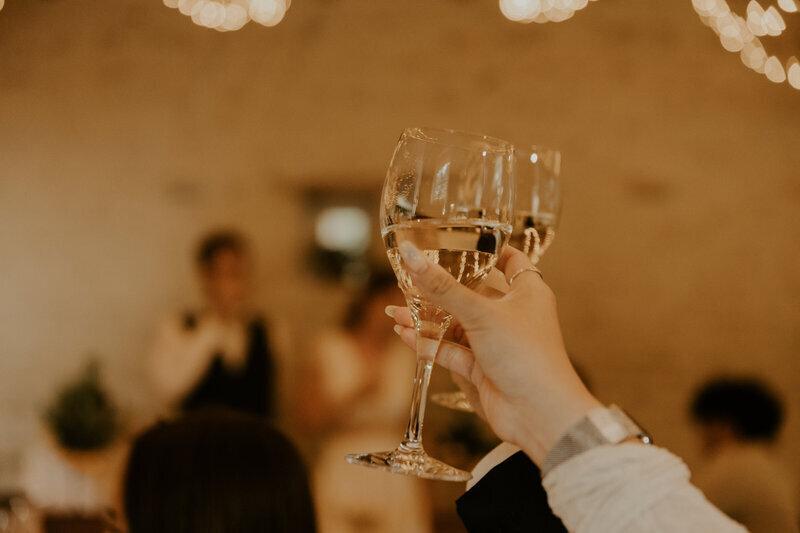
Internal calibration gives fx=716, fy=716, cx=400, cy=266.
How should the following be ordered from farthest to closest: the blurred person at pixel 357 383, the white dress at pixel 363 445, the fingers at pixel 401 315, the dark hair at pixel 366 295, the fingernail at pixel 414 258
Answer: the dark hair at pixel 366 295 < the blurred person at pixel 357 383 < the white dress at pixel 363 445 < the fingers at pixel 401 315 < the fingernail at pixel 414 258

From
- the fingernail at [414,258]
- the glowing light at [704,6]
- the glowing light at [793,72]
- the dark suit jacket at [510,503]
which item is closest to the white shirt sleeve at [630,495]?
the dark suit jacket at [510,503]

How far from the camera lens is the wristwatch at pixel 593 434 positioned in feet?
2.05

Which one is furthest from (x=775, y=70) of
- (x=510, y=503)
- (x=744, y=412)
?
(x=510, y=503)

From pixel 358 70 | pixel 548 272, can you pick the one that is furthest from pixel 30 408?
pixel 548 272

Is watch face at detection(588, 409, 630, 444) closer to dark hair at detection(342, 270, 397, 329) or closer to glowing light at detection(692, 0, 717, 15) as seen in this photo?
dark hair at detection(342, 270, 397, 329)

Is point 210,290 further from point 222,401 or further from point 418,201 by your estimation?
point 418,201

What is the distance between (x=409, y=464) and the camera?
2.11 feet

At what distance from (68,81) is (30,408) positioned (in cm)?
173

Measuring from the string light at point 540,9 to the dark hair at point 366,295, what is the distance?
1.63m

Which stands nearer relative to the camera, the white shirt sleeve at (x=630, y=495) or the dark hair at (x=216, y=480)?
the white shirt sleeve at (x=630, y=495)

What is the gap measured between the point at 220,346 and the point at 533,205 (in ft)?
10.2

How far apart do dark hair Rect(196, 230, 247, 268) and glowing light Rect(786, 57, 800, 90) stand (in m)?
3.24

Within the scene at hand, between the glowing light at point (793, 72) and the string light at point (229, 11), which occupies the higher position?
the string light at point (229, 11)

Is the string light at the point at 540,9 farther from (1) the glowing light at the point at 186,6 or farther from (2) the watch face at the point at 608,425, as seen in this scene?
(2) the watch face at the point at 608,425
